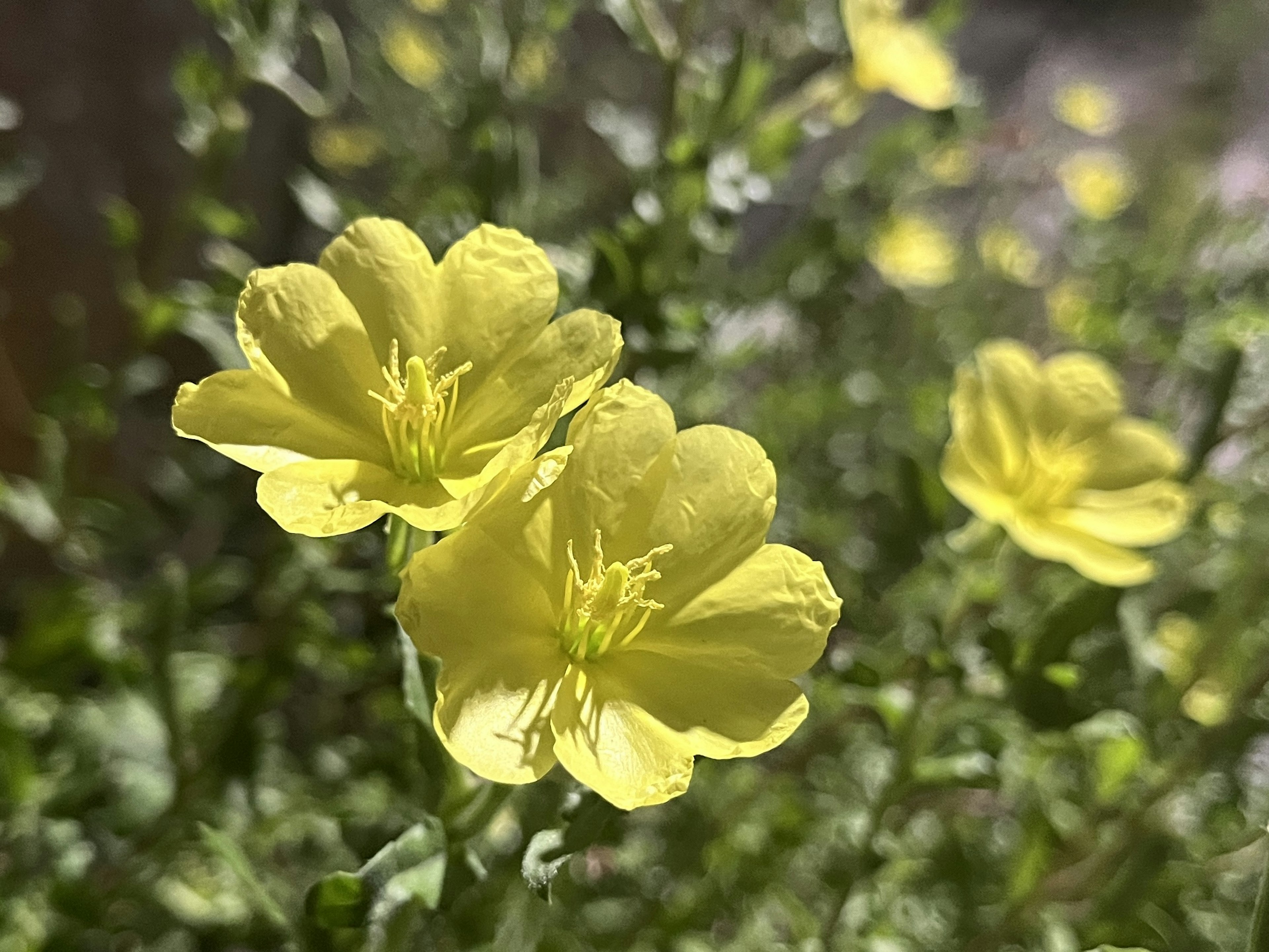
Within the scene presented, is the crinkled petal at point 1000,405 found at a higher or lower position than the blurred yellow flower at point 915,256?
higher

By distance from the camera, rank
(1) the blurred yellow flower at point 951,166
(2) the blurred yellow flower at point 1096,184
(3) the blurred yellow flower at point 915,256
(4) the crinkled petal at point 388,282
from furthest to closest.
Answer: (2) the blurred yellow flower at point 1096,184 → (3) the blurred yellow flower at point 915,256 → (1) the blurred yellow flower at point 951,166 → (4) the crinkled petal at point 388,282

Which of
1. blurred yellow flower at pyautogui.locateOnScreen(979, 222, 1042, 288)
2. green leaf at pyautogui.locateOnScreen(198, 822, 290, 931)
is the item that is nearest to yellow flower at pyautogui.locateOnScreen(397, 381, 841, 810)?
green leaf at pyautogui.locateOnScreen(198, 822, 290, 931)

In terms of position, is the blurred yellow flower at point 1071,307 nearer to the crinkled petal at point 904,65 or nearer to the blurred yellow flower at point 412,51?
the crinkled petal at point 904,65

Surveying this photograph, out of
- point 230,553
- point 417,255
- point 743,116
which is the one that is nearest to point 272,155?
point 230,553

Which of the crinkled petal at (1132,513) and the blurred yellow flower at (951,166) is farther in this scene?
the blurred yellow flower at (951,166)

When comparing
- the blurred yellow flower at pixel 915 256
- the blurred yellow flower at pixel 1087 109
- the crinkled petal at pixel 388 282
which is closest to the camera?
the crinkled petal at pixel 388 282

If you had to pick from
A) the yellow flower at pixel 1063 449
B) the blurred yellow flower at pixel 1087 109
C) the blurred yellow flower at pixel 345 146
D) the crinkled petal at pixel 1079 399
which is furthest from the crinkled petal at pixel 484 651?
the blurred yellow flower at pixel 1087 109

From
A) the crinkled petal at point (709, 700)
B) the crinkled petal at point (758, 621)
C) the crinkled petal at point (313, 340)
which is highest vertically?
the crinkled petal at point (313, 340)
